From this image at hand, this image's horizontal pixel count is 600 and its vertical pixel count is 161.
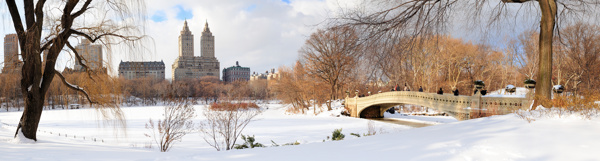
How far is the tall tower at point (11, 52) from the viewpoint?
23.1 feet

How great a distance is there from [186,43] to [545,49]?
168 meters

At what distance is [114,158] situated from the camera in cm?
515

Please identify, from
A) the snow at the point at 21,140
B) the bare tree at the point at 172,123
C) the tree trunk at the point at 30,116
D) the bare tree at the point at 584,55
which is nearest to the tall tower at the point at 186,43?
the bare tree at the point at 584,55

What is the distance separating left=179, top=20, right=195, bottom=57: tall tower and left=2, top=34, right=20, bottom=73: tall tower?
161 metres

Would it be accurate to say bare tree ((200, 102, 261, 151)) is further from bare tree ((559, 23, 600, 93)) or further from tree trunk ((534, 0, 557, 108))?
bare tree ((559, 23, 600, 93))

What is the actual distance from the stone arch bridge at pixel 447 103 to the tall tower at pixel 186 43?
473 feet

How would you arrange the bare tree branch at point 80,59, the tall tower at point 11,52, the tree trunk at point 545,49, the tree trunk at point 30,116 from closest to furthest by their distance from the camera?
the tree trunk at point 30,116 < the tall tower at point 11,52 < the bare tree branch at point 80,59 < the tree trunk at point 545,49

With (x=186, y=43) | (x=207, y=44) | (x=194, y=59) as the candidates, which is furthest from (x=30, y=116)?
(x=207, y=44)

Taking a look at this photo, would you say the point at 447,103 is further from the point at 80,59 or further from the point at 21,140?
the point at 21,140

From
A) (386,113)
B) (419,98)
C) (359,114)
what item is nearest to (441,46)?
(386,113)

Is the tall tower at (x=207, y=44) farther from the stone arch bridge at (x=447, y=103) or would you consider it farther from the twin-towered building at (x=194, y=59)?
the stone arch bridge at (x=447, y=103)

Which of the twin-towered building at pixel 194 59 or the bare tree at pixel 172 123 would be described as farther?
the twin-towered building at pixel 194 59

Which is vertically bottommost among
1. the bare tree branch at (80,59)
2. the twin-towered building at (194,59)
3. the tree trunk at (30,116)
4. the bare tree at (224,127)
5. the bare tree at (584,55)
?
the bare tree at (224,127)

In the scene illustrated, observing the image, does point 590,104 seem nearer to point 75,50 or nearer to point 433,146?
point 433,146
